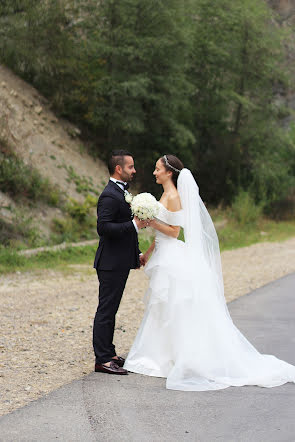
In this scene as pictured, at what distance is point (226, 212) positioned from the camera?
28.2 meters

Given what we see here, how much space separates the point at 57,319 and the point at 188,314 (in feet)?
11.3

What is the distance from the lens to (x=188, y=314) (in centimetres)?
667

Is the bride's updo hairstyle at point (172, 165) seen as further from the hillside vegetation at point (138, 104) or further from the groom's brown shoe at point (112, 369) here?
the hillside vegetation at point (138, 104)

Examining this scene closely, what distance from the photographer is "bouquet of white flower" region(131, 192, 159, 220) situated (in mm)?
6387

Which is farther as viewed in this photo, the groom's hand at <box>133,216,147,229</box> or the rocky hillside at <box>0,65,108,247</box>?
the rocky hillside at <box>0,65,108,247</box>

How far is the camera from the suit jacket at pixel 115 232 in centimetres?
642

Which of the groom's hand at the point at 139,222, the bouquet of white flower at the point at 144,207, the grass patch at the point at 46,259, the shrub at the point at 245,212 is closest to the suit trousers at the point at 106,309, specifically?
the groom's hand at the point at 139,222

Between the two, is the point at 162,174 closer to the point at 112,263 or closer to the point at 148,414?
the point at 112,263

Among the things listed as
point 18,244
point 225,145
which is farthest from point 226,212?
point 18,244

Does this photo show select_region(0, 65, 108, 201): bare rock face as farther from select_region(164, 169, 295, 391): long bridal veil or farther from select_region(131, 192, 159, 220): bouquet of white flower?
select_region(131, 192, 159, 220): bouquet of white flower

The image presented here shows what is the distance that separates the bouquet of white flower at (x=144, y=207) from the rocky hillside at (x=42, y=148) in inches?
493

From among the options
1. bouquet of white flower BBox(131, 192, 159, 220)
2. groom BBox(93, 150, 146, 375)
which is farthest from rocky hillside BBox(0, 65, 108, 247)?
bouquet of white flower BBox(131, 192, 159, 220)

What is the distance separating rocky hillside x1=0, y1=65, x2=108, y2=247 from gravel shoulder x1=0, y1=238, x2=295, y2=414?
4.84 m

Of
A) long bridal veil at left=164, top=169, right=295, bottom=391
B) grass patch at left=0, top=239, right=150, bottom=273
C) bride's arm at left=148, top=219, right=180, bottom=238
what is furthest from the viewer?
grass patch at left=0, top=239, right=150, bottom=273
